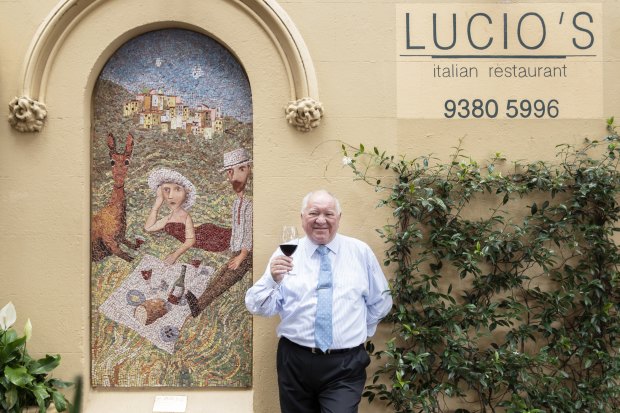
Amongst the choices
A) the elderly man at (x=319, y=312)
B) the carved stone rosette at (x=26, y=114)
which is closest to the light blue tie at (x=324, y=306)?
the elderly man at (x=319, y=312)

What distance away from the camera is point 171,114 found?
4805mm

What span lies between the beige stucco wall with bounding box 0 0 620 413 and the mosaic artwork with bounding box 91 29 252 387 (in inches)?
5.1

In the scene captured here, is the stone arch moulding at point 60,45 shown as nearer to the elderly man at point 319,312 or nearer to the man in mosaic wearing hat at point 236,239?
the man in mosaic wearing hat at point 236,239

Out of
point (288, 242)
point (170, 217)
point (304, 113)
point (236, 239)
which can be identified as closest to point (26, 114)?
point (170, 217)

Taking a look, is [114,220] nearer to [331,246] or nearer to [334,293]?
[331,246]

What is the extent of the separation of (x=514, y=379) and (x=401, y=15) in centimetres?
267

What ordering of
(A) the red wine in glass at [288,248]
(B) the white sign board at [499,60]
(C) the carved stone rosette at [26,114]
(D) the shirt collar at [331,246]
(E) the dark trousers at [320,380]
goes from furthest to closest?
(B) the white sign board at [499,60]
(C) the carved stone rosette at [26,114]
(D) the shirt collar at [331,246]
(E) the dark trousers at [320,380]
(A) the red wine in glass at [288,248]

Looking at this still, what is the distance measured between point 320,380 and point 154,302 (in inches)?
58.2

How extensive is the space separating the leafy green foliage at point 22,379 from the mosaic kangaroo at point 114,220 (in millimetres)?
819

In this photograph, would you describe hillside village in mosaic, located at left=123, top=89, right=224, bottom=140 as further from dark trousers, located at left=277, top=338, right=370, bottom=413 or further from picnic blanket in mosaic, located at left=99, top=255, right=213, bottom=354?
dark trousers, located at left=277, top=338, right=370, bottom=413

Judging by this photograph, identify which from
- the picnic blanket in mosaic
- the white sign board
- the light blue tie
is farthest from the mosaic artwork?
the white sign board

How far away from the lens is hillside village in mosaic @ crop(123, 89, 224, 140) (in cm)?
480

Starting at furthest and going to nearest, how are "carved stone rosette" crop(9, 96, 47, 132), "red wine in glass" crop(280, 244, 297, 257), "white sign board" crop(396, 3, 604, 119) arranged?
"white sign board" crop(396, 3, 604, 119) < "carved stone rosette" crop(9, 96, 47, 132) < "red wine in glass" crop(280, 244, 297, 257)

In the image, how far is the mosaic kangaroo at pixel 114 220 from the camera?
477cm
